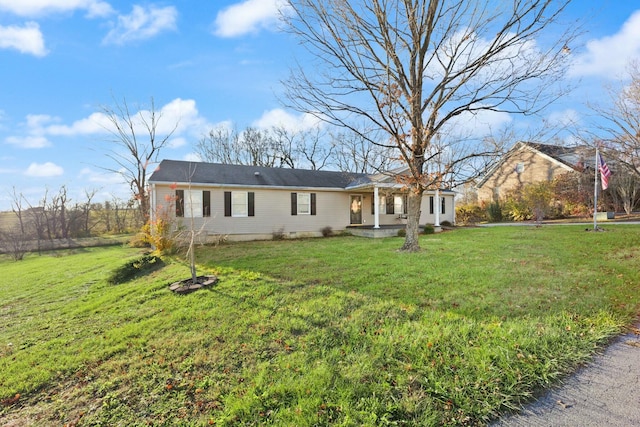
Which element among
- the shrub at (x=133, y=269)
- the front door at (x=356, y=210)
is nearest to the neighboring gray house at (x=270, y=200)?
the front door at (x=356, y=210)

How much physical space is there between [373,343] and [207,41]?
9.52 meters

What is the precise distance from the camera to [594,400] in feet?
7.82

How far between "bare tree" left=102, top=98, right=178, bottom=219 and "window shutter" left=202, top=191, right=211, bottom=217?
8395mm

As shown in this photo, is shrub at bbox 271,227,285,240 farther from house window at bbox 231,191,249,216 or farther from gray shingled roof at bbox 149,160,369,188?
gray shingled roof at bbox 149,160,369,188

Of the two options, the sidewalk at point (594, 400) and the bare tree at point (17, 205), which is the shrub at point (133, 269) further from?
the bare tree at point (17, 205)

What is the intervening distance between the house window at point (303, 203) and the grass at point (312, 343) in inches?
330

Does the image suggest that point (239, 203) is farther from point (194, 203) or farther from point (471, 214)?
point (471, 214)

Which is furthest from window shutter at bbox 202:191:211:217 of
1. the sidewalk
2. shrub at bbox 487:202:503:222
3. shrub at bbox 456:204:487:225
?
shrub at bbox 487:202:503:222

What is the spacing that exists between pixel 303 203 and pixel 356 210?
137 inches

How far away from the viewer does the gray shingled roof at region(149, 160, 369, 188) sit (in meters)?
13.0

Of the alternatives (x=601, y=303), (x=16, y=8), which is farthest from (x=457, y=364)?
(x=16, y=8)

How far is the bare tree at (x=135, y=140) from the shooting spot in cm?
1906

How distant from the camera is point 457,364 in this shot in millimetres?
2941

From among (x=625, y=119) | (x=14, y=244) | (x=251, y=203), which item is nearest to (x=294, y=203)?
(x=251, y=203)
